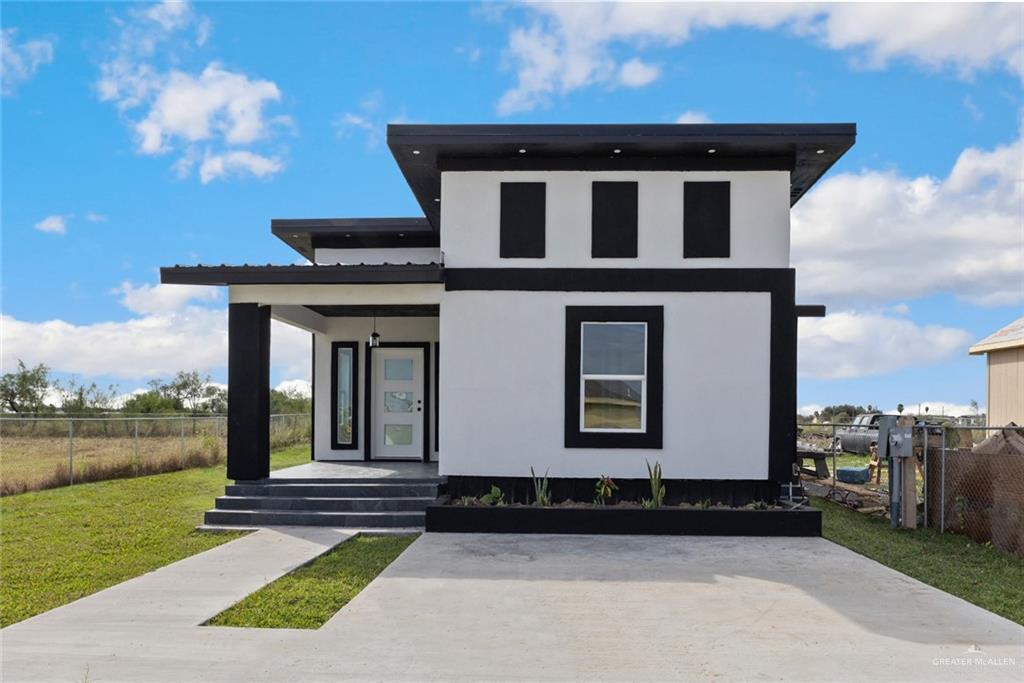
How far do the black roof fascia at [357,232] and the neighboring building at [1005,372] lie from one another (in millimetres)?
13210

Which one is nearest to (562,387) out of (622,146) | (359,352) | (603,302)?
(603,302)

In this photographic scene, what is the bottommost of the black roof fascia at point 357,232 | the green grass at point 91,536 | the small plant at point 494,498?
the green grass at point 91,536

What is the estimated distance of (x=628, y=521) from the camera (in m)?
9.66

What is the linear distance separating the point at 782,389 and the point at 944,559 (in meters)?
2.74

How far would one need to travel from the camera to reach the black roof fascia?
1442cm

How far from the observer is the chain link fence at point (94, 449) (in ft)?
48.7

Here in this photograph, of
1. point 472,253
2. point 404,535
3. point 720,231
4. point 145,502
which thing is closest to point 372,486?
point 404,535

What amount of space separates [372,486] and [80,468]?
7890 millimetres

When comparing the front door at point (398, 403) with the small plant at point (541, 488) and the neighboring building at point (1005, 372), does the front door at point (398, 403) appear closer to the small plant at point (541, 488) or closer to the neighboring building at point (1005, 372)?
the small plant at point (541, 488)

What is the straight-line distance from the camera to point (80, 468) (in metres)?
15.3

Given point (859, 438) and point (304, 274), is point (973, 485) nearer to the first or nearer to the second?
point (304, 274)

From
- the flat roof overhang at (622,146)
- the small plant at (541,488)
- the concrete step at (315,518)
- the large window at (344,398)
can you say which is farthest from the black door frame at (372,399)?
the flat roof overhang at (622,146)

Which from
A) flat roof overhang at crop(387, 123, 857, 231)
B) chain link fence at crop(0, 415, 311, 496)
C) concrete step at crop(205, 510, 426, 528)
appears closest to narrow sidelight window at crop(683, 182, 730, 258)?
flat roof overhang at crop(387, 123, 857, 231)

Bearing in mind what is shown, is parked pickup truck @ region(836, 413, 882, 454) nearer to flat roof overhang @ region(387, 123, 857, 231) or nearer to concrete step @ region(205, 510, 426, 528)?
flat roof overhang @ region(387, 123, 857, 231)
